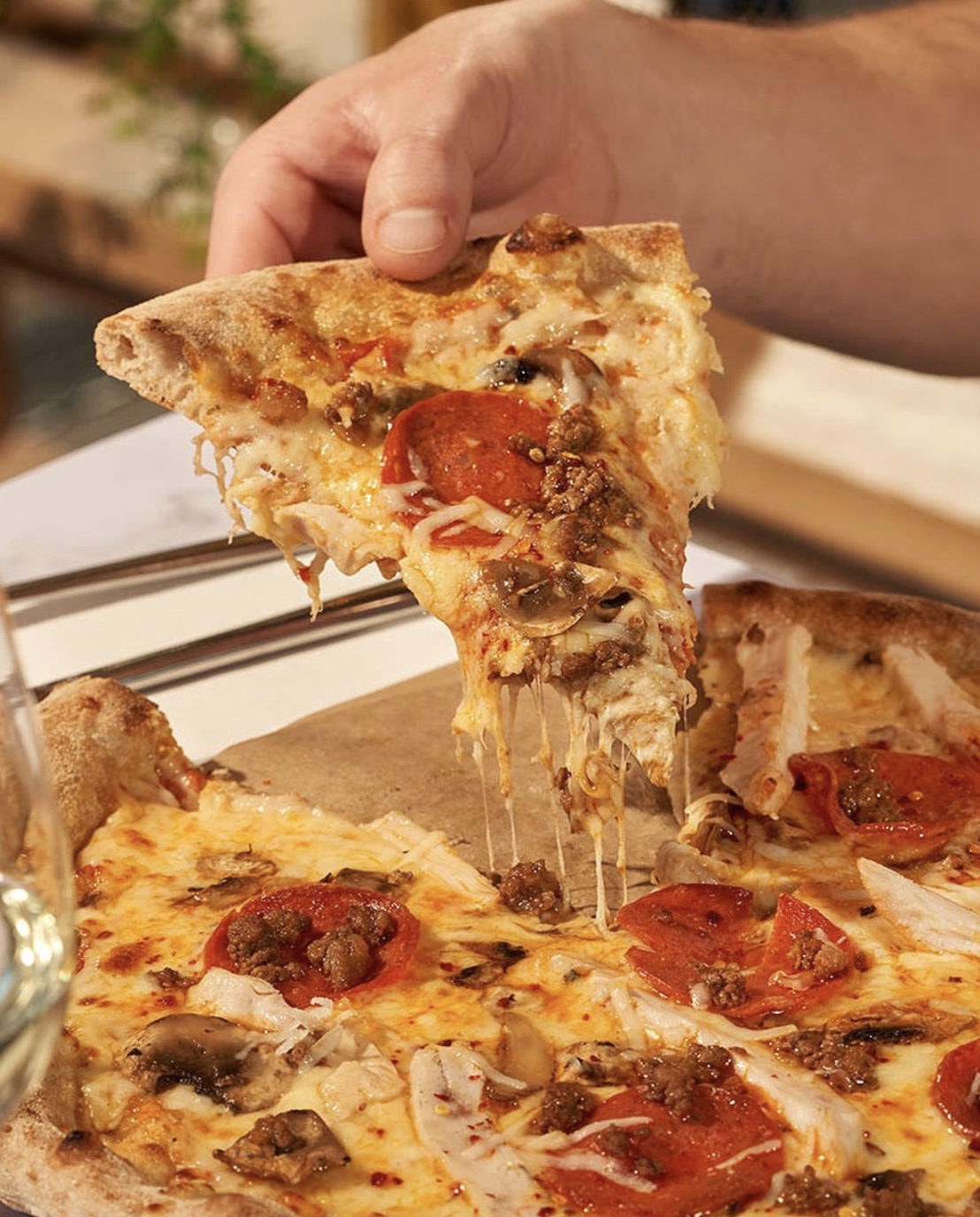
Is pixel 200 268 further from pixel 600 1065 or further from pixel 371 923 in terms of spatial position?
pixel 600 1065

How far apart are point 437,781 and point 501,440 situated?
0.86 meters

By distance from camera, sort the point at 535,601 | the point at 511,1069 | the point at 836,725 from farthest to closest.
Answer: the point at 836,725
the point at 535,601
the point at 511,1069

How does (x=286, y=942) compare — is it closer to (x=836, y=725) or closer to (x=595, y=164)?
(x=836, y=725)

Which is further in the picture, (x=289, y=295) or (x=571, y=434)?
(x=289, y=295)

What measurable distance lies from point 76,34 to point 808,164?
24.4 feet

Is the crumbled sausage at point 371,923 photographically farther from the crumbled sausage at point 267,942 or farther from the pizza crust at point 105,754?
the pizza crust at point 105,754

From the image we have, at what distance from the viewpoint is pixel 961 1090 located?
2.60 metres

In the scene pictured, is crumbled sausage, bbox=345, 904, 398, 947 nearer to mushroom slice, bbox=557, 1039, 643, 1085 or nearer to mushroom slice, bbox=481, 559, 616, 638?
mushroom slice, bbox=557, 1039, 643, 1085

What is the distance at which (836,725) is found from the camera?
379 centimetres

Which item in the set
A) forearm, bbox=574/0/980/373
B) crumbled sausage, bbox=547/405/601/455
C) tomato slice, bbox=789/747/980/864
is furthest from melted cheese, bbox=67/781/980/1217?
forearm, bbox=574/0/980/373

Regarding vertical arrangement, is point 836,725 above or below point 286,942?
below

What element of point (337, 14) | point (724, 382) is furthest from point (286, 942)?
point (337, 14)

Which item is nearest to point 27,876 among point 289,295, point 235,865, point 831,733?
point 235,865

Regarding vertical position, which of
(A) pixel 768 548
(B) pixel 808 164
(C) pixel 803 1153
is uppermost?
(B) pixel 808 164
